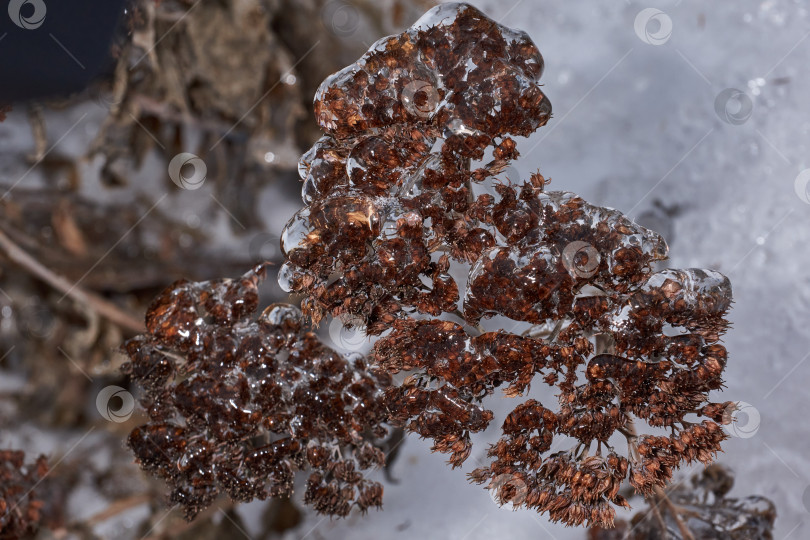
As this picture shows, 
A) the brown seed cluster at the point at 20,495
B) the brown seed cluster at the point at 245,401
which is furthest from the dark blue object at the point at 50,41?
the brown seed cluster at the point at 20,495

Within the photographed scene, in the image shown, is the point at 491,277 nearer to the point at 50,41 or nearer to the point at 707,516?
the point at 707,516

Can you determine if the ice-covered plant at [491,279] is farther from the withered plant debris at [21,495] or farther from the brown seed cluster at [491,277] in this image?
the withered plant debris at [21,495]

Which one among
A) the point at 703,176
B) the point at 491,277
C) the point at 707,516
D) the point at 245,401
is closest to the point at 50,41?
the point at 245,401

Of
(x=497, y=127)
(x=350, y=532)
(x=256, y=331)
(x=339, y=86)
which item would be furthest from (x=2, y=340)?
(x=497, y=127)

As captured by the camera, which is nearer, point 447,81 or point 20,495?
point 447,81

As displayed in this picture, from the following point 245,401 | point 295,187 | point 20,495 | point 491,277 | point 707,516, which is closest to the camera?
point 491,277

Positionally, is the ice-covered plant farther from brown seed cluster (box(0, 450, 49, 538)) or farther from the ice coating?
brown seed cluster (box(0, 450, 49, 538))
